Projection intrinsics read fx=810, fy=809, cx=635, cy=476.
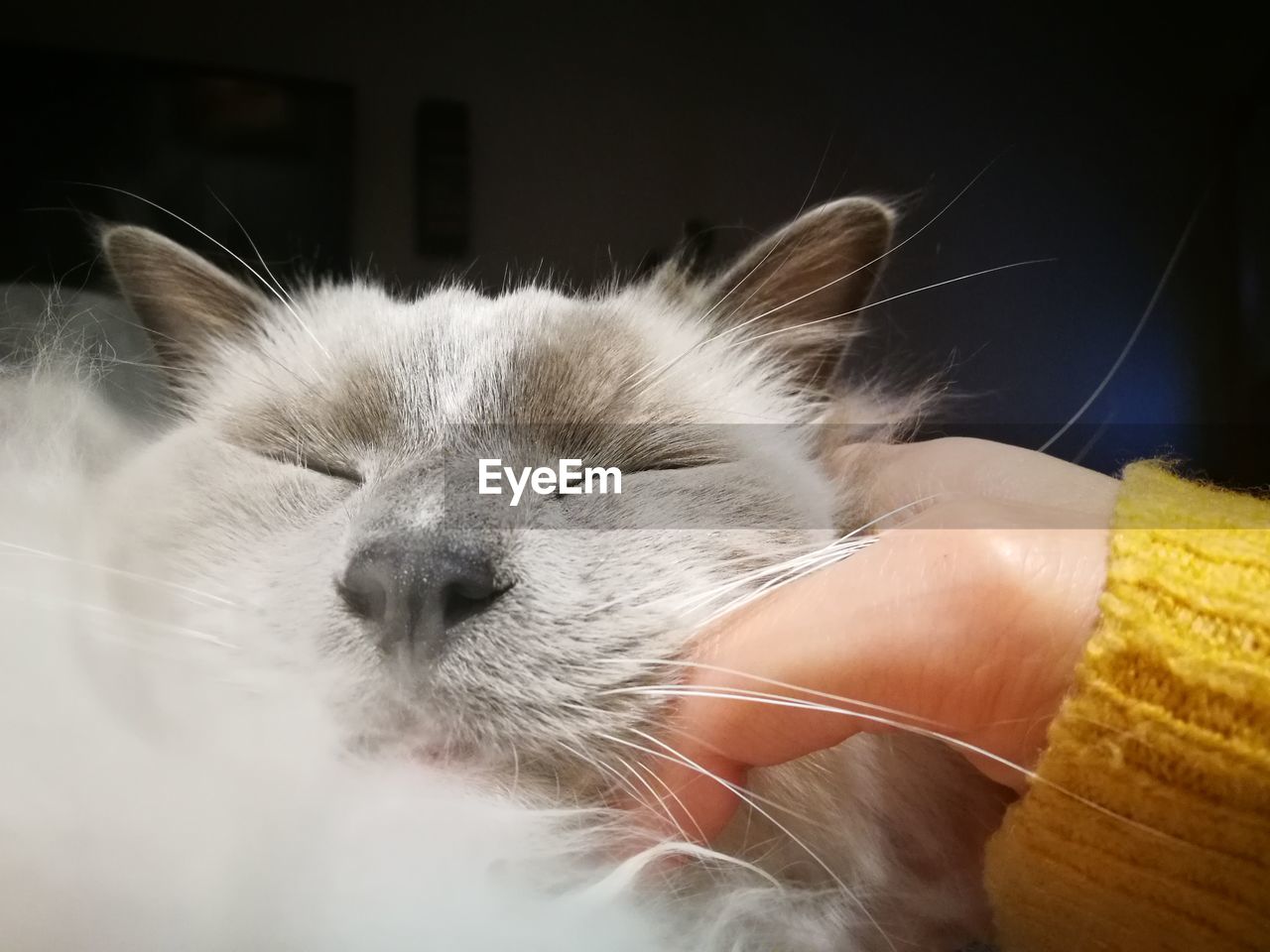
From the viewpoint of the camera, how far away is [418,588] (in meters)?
0.48

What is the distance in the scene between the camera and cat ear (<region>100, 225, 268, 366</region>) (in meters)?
0.59

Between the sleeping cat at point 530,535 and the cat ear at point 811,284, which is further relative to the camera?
the cat ear at point 811,284

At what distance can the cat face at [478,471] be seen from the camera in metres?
0.49

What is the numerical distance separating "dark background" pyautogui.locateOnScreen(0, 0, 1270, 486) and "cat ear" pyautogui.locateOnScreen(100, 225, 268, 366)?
2 cm

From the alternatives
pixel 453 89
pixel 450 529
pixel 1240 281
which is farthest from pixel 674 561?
pixel 1240 281

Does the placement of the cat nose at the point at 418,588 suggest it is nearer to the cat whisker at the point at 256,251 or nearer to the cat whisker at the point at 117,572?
the cat whisker at the point at 117,572

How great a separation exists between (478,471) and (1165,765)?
0.42 meters

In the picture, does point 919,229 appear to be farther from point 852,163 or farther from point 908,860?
point 908,860

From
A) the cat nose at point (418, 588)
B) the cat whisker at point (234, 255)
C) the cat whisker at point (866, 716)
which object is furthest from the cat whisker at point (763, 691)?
the cat whisker at point (234, 255)

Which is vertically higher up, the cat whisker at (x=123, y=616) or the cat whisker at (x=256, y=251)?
the cat whisker at (x=256, y=251)

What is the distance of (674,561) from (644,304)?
20 centimetres

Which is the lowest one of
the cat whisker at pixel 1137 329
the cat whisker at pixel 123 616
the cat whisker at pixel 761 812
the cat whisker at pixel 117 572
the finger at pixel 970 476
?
the cat whisker at pixel 761 812

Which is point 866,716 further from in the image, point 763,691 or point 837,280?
point 837,280

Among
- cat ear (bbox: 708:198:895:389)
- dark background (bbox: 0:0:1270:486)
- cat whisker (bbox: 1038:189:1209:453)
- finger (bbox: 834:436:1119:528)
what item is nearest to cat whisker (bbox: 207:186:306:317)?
dark background (bbox: 0:0:1270:486)
